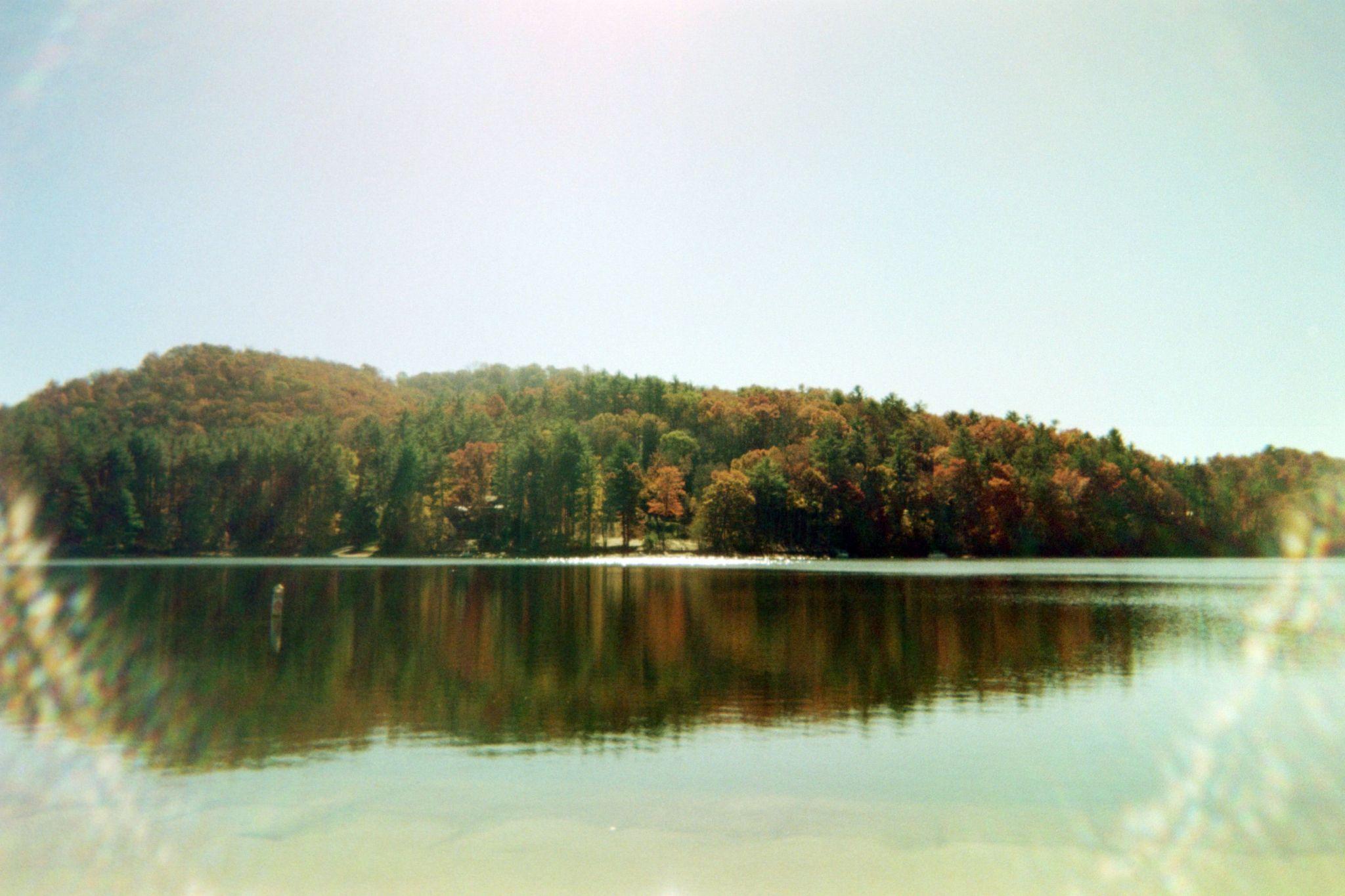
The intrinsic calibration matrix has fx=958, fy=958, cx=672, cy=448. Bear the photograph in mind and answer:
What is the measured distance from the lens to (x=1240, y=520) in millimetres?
164375

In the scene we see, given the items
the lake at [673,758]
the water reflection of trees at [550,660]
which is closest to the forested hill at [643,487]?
the water reflection of trees at [550,660]

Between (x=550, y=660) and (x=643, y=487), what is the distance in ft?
398

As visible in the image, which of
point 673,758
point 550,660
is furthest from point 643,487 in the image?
point 673,758

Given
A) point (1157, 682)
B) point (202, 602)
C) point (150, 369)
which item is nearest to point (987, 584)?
point (1157, 682)

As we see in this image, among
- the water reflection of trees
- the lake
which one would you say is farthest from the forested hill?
the lake

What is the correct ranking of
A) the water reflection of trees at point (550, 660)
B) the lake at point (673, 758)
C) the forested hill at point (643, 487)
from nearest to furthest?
the lake at point (673, 758) < the water reflection of trees at point (550, 660) < the forested hill at point (643, 487)

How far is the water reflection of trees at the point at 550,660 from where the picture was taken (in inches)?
800

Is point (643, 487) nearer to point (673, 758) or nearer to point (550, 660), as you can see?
point (550, 660)

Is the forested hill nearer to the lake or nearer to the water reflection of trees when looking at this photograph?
the water reflection of trees

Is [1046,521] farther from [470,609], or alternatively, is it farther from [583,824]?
[583,824]

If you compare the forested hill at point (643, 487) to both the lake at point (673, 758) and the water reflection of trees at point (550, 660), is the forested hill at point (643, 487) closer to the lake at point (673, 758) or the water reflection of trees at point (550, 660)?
the water reflection of trees at point (550, 660)

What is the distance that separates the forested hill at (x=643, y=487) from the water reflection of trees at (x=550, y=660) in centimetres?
8593

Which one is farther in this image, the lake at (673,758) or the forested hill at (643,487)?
the forested hill at (643,487)

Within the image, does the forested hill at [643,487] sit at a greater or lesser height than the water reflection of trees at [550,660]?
greater
